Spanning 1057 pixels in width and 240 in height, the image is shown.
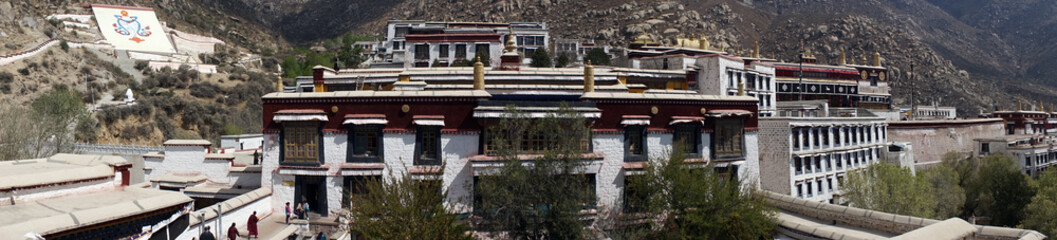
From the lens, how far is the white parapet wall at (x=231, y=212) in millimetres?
16141

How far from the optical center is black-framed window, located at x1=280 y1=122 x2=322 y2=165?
2073cm

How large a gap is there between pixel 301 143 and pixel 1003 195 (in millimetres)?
40465

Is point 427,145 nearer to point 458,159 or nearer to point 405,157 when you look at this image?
point 405,157

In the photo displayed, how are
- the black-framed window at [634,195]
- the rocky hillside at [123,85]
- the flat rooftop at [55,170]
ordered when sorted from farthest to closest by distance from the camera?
the rocky hillside at [123,85], the black-framed window at [634,195], the flat rooftop at [55,170]

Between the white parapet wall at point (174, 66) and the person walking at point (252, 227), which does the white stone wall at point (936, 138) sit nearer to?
the person walking at point (252, 227)

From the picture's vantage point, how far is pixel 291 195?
21188mm

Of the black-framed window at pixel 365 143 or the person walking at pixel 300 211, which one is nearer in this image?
the person walking at pixel 300 211

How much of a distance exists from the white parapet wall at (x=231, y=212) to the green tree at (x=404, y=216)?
13.7 ft

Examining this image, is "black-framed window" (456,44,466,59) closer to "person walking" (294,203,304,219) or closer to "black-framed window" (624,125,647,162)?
"black-framed window" (624,125,647,162)

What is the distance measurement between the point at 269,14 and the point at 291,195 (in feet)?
500

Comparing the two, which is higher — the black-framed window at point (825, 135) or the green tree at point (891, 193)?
the black-framed window at point (825, 135)

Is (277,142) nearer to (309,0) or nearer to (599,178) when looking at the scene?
(599,178)

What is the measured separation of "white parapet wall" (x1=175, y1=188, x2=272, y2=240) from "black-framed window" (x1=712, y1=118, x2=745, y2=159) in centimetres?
1534

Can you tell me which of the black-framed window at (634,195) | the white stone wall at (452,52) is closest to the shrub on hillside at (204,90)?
the white stone wall at (452,52)
